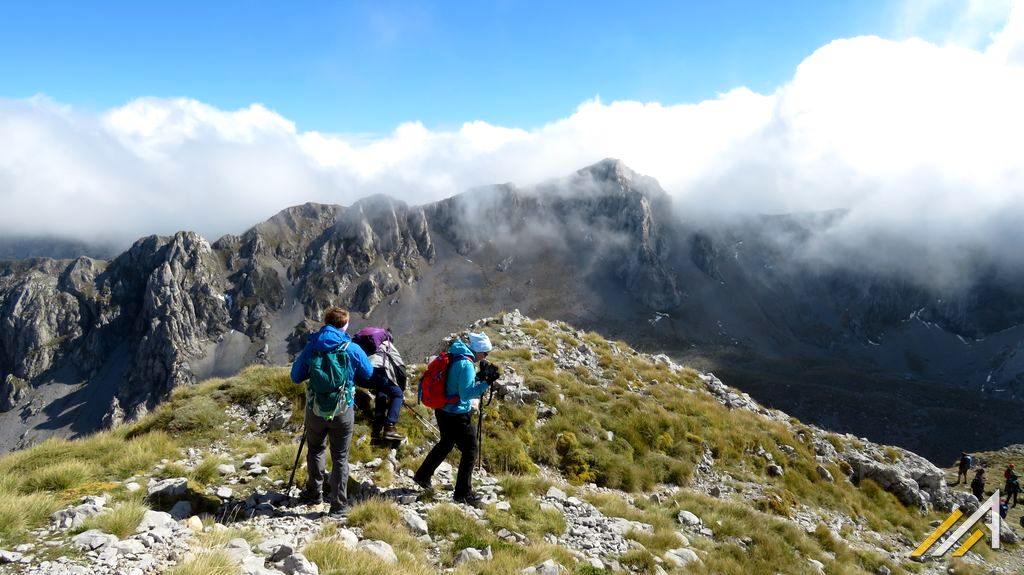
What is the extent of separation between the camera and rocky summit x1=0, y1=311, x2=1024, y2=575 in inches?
264

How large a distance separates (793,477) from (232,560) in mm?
18093

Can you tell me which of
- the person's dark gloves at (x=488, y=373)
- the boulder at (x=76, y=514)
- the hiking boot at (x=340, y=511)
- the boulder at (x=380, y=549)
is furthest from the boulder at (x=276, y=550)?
the person's dark gloves at (x=488, y=373)

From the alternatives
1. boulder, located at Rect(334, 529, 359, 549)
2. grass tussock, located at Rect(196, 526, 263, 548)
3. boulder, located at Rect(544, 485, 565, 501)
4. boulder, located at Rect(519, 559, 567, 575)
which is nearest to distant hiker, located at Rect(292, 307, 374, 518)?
boulder, located at Rect(334, 529, 359, 549)

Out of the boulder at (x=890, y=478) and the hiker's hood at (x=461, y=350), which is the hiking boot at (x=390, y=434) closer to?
the hiker's hood at (x=461, y=350)

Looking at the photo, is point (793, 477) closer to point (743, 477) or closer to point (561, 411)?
point (743, 477)

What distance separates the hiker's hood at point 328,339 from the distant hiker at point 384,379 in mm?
1917

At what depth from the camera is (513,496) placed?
35.4ft

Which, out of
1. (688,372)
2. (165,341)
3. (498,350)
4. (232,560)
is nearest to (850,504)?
(688,372)

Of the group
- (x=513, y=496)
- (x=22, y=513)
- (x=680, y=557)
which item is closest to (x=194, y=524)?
(x=22, y=513)

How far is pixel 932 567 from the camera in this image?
14789 mm

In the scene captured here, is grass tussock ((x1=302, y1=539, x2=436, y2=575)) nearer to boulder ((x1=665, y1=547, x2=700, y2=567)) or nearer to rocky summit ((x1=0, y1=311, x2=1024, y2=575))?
rocky summit ((x1=0, y1=311, x2=1024, y2=575))

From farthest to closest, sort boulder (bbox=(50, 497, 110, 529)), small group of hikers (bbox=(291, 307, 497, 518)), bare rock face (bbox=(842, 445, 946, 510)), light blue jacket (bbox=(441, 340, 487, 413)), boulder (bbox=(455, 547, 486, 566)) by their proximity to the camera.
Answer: bare rock face (bbox=(842, 445, 946, 510)) < light blue jacket (bbox=(441, 340, 487, 413)) < small group of hikers (bbox=(291, 307, 497, 518)) < boulder (bbox=(455, 547, 486, 566)) < boulder (bbox=(50, 497, 110, 529))

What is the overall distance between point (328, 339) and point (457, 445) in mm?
3427

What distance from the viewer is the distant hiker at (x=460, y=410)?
31.9ft
